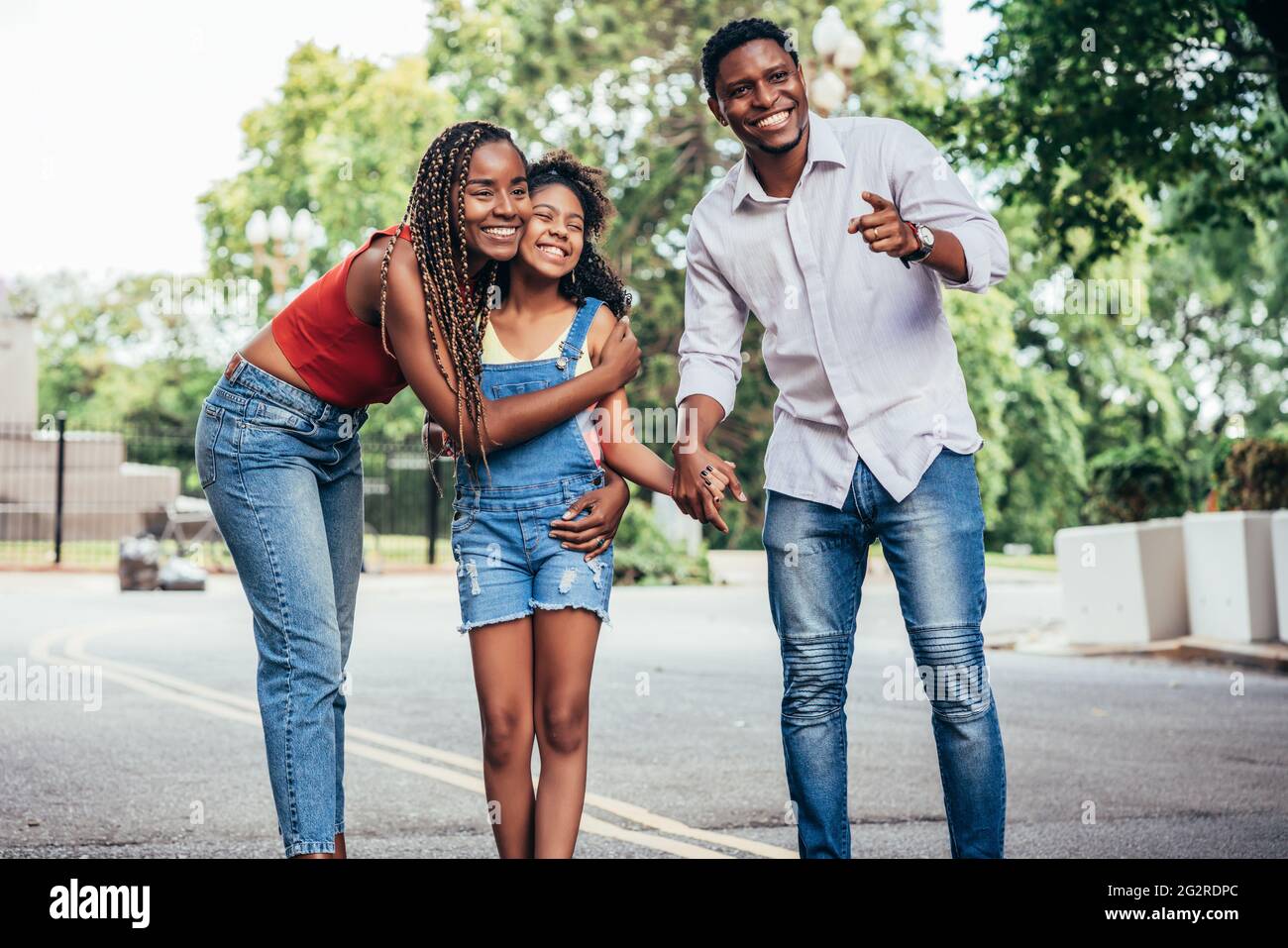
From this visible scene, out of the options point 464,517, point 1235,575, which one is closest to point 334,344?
point 464,517

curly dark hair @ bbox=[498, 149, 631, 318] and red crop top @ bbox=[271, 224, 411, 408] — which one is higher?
curly dark hair @ bbox=[498, 149, 631, 318]

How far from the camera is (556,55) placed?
2588 centimetres

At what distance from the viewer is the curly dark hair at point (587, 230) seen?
12.6 ft

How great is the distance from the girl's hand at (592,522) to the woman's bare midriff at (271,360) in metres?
0.72

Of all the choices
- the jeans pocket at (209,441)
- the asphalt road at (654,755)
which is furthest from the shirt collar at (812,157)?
the asphalt road at (654,755)

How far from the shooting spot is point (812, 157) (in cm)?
375

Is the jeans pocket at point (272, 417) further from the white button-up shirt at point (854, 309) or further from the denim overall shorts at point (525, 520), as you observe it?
the white button-up shirt at point (854, 309)

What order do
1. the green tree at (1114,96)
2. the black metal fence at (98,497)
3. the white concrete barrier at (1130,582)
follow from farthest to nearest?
the black metal fence at (98,497)
the white concrete barrier at (1130,582)
the green tree at (1114,96)

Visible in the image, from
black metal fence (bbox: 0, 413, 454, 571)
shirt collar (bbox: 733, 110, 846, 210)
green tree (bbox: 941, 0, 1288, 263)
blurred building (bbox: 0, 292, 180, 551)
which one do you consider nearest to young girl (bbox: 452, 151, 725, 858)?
shirt collar (bbox: 733, 110, 846, 210)

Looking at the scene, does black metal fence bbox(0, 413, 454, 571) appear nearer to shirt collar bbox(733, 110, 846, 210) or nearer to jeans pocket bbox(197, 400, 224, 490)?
jeans pocket bbox(197, 400, 224, 490)

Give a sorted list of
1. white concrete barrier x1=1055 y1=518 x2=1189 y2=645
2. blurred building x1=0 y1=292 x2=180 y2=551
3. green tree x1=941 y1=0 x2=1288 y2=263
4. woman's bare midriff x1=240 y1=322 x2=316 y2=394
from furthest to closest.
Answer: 1. blurred building x1=0 y1=292 x2=180 y2=551
2. white concrete barrier x1=1055 y1=518 x2=1189 y2=645
3. green tree x1=941 y1=0 x2=1288 y2=263
4. woman's bare midriff x1=240 y1=322 x2=316 y2=394

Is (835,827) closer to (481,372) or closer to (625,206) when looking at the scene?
(481,372)

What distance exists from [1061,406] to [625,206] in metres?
Answer: 10.9

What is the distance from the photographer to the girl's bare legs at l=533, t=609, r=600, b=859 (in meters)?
3.63
